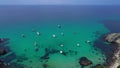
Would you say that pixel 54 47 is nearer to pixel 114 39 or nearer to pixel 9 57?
pixel 9 57

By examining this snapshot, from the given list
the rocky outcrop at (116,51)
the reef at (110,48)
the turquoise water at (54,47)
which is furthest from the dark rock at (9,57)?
the rocky outcrop at (116,51)

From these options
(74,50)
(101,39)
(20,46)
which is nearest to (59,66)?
(74,50)

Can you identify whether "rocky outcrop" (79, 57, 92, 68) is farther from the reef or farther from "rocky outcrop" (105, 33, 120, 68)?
"rocky outcrop" (105, 33, 120, 68)

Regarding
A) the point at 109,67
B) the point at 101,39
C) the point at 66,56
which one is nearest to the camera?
the point at 109,67

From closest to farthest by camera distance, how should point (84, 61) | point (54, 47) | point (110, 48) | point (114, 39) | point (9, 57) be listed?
point (84, 61) < point (9, 57) < point (110, 48) < point (54, 47) < point (114, 39)

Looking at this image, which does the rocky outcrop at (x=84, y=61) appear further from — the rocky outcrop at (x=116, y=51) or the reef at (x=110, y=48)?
the rocky outcrop at (x=116, y=51)

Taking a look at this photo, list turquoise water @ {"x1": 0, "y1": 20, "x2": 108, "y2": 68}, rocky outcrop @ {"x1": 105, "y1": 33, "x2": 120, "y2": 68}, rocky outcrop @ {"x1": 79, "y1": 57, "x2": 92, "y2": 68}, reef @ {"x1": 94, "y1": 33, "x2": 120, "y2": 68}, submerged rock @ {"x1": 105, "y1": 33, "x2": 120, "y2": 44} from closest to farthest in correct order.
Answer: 1. rocky outcrop @ {"x1": 105, "y1": 33, "x2": 120, "y2": 68}
2. rocky outcrop @ {"x1": 79, "y1": 57, "x2": 92, "y2": 68}
3. reef @ {"x1": 94, "y1": 33, "x2": 120, "y2": 68}
4. turquoise water @ {"x1": 0, "y1": 20, "x2": 108, "y2": 68}
5. submerged rock @ {"x1": 105, "y1": 33, "x2": 120, "y2": 44}

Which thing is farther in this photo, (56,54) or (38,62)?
(56,54)

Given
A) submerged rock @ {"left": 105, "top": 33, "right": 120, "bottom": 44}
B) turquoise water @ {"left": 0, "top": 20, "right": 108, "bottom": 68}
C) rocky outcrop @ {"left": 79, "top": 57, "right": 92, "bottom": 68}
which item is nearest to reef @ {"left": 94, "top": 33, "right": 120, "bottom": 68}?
submerged rock @ {"left": 105, "top": 33, "right": 120, "bottom": 44}

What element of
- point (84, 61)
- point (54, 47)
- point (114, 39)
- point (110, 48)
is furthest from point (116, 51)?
point (54, 47)

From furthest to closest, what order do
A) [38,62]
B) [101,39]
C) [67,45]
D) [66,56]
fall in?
1. [101,39]
2. [67,45]
3. [66,56]
4. [38,62]

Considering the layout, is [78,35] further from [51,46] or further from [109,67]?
[109,67]
